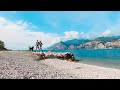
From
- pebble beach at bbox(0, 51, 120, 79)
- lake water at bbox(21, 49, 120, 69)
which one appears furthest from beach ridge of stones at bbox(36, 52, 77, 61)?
pebble beach at bbox(0, 51, 120, 79)

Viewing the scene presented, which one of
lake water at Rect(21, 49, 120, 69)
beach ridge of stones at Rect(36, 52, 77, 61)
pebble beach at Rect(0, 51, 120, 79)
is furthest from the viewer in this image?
lake water at Rect(21, 49, 120, 69)

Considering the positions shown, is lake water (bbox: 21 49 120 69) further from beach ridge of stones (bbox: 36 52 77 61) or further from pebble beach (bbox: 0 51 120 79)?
pebble beach (bbox: 0 51 120 79)

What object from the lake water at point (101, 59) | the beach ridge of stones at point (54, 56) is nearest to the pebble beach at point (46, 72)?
the beach ridge of stones at point (54, 56)

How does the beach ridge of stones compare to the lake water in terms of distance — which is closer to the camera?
the beach ridge of stones

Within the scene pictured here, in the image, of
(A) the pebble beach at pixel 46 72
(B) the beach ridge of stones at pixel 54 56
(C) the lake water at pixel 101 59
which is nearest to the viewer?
(A) the pebble beach at pixel 46 72

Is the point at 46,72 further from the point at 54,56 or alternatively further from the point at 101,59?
the point at 101,59

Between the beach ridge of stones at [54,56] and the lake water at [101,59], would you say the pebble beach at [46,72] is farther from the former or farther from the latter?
the lake water at [101,59]

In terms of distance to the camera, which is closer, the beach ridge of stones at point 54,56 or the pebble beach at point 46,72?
the pebble beach at point 46,72

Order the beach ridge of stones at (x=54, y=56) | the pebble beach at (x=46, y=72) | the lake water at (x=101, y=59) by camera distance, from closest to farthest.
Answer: the pebble beach at (x=46, y=72), the beach ridge of stones at (x=54, y=56), the lake water at (x=101, y=59)

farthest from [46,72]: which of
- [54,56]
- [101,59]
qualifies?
[101,59]

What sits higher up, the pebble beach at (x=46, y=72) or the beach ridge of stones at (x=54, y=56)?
the beach ridge of stones at (x=54, y=56)
